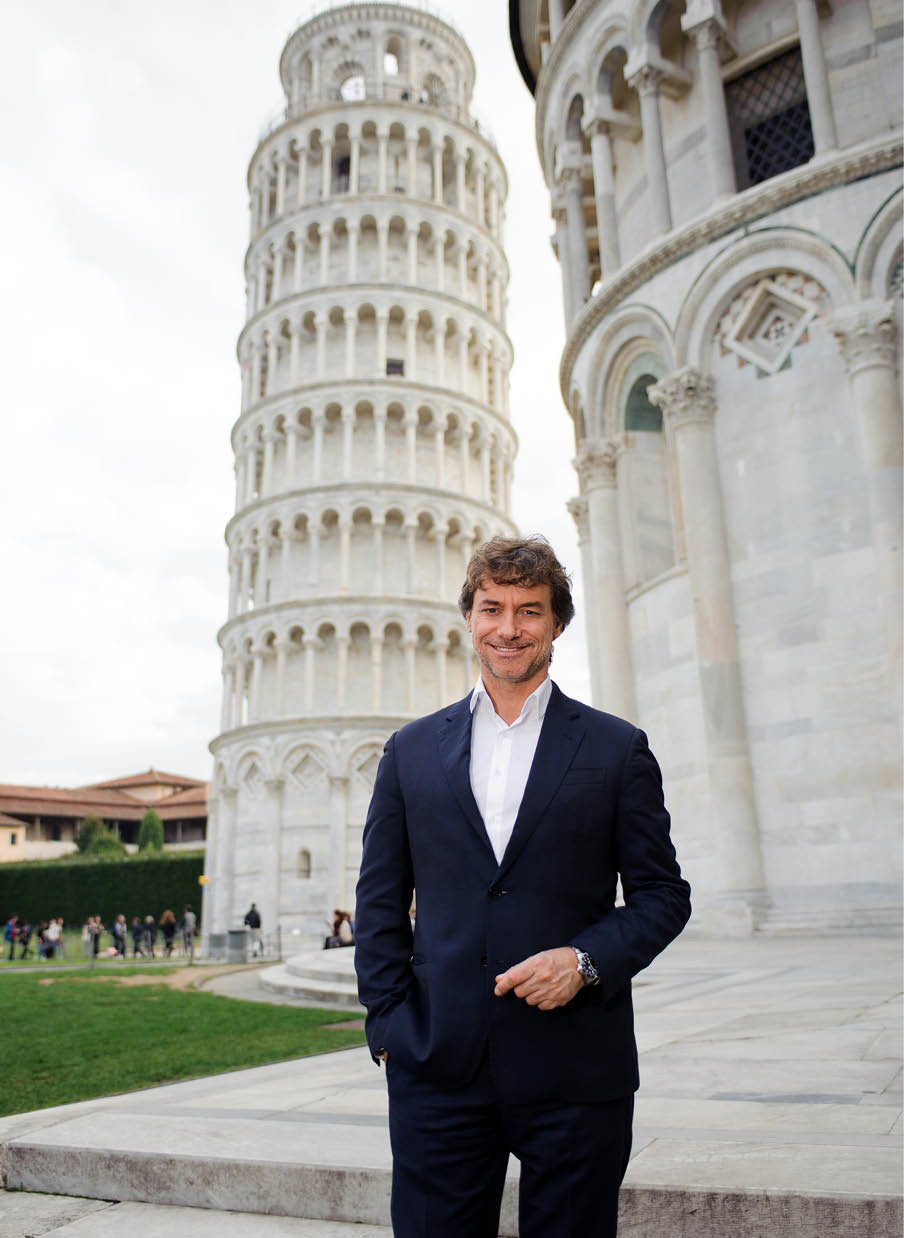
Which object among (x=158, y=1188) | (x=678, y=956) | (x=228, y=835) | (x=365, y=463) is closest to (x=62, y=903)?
Answer: (x=228, y=835)

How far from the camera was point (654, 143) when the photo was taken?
730 inches

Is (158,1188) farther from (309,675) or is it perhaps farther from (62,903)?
(62,903)

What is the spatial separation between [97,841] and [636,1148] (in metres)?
68.6

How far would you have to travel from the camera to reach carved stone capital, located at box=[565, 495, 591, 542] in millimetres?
21344

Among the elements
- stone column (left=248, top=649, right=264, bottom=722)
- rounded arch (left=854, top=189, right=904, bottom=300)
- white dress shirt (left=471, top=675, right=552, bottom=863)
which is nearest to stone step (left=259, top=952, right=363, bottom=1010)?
white dress shirt (left=471, top=675, right=552, bottom=863)

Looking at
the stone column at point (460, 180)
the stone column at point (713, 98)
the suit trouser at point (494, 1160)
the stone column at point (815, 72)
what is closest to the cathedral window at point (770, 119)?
the stone column at point (713, 98)

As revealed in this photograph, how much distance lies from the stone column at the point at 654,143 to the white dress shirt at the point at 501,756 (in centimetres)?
1744

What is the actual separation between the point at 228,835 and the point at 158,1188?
43479 mm

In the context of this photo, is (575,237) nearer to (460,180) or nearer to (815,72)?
(815,72)

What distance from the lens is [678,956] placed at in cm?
1383

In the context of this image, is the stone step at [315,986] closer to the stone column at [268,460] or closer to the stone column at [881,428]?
the stone column at [881,428]

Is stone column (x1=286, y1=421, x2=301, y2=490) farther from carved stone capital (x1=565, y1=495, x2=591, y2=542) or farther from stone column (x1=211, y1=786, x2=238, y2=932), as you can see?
carved stone capital (x1=565, y1=495, x2=591, y2=542)

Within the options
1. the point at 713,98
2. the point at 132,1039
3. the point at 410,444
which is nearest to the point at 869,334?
the point at 713,98

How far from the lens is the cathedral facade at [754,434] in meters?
15.1
